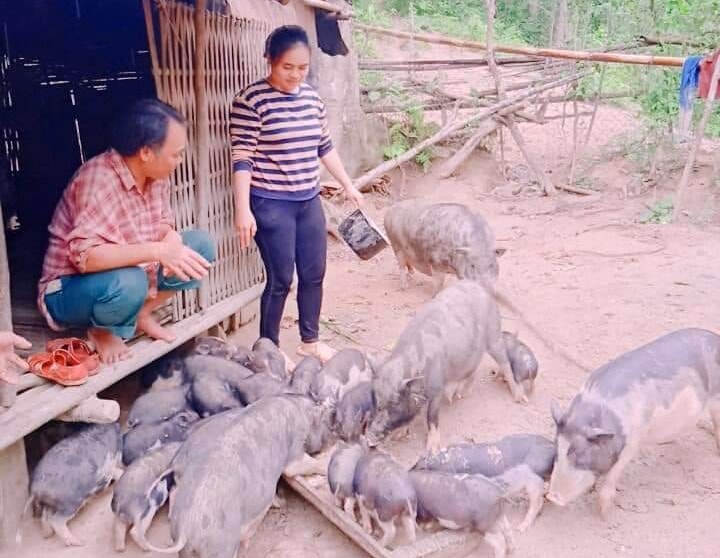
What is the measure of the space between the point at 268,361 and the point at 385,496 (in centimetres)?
154

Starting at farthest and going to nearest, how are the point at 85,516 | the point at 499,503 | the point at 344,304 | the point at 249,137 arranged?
the point at 344,304 < the point at 249,137 < the point at 85,516 < the point at 499,503

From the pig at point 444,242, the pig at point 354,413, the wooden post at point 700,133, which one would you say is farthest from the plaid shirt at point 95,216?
the wooden post at point 700,133

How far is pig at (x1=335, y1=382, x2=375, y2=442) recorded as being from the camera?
416 centimetres

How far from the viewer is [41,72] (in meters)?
6.83

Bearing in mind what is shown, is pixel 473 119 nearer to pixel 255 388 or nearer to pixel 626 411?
pixel 255 388

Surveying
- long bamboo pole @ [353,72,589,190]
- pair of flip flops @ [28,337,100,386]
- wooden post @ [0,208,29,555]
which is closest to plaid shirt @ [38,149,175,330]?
pair of flip flops @ [28,337,100,386]

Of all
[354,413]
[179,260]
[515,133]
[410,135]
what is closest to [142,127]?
[179,260]

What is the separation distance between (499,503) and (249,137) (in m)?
2.54

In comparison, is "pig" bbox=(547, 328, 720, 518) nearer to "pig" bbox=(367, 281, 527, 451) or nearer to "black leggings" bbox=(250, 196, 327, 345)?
"pig" bbox=(367, 281, 527, 451)

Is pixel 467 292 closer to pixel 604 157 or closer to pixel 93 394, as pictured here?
pixel 93 394

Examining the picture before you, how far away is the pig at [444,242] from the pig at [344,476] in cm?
281

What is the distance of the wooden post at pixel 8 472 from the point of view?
131 inches

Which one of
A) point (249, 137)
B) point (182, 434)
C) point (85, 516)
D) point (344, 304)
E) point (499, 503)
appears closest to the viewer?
point (499, 503)

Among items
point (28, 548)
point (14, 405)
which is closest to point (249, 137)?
point (14, 405)
